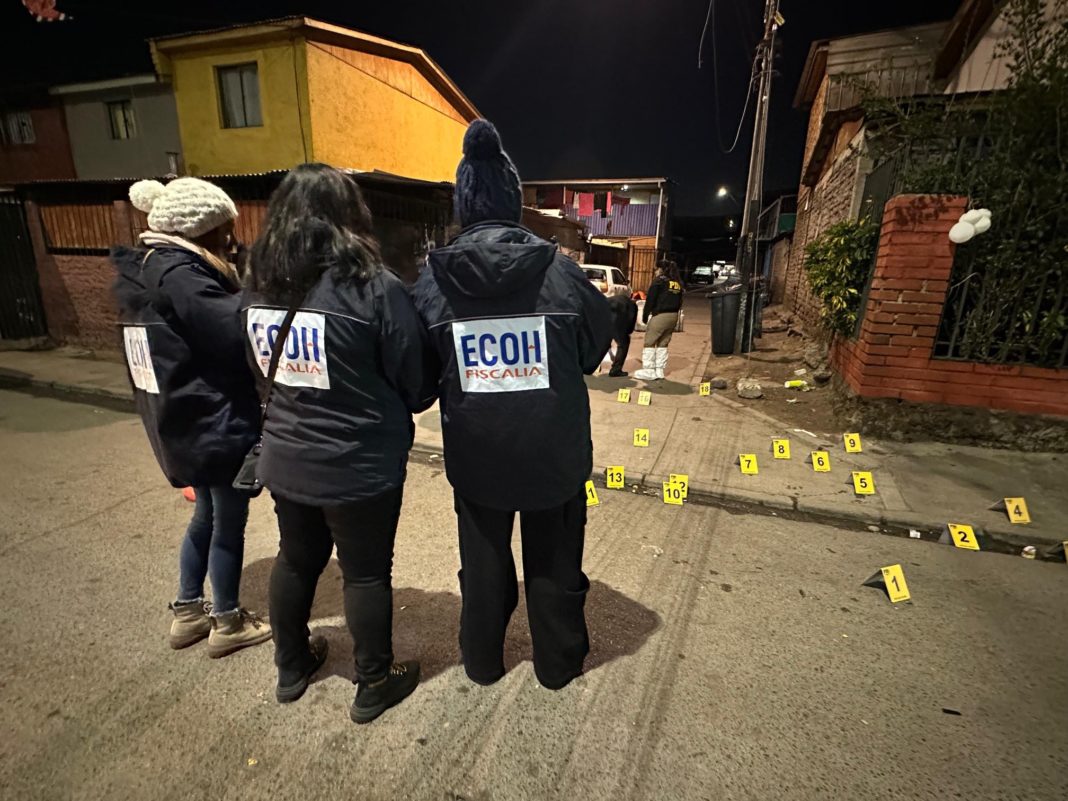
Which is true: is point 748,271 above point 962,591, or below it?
above

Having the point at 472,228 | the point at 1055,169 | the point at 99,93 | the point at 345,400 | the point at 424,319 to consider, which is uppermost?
the point at 99,93

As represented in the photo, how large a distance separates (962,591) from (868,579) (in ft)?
1.63

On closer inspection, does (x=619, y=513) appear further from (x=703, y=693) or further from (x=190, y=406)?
(x=190, y=406)

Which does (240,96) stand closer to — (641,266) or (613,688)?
(613,688)

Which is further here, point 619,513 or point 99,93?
point 99,93

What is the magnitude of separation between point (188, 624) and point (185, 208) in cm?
189

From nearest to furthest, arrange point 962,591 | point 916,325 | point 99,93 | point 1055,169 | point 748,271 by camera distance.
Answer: point 962,591, point 1055,169, point 916,325, point 748,271, point 99,93

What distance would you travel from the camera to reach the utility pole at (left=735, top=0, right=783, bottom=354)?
29.3 feet

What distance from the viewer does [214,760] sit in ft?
6.03

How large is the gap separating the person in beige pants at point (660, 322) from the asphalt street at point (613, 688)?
452 cm

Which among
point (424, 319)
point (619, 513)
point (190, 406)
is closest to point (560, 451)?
point (424, 319)

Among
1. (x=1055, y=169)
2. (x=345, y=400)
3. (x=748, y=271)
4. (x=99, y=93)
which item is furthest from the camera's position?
(x=99, y=93)

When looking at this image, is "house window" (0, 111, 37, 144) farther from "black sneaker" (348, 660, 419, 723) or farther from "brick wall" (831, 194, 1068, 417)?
"brick wall" (831, 194, 1068, 417)

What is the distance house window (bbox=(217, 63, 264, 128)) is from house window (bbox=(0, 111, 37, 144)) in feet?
29.8
